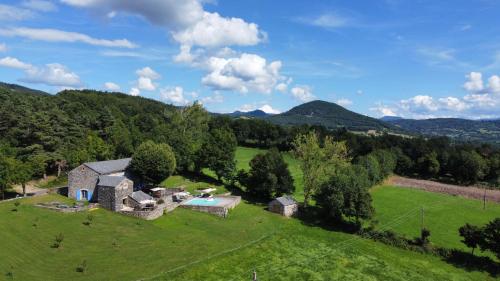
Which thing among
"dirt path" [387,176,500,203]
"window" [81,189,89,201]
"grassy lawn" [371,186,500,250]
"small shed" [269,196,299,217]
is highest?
"window" [81,189,89,201]

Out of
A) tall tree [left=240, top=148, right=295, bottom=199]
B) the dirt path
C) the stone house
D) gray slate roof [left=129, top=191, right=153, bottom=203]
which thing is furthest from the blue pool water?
the dirt path

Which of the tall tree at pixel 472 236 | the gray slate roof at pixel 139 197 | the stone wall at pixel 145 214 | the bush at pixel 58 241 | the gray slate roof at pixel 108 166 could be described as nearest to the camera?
the bush at pixel 58 241

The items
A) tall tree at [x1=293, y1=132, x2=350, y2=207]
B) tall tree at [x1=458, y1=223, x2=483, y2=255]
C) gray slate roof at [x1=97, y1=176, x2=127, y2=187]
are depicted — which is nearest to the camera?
tall tree at [x1=458, y1=223, x2=483, y2=255]

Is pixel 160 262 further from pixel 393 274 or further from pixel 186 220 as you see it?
pixel 393 274

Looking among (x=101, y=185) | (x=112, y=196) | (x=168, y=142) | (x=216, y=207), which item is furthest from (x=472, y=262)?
(x=168, y=142)

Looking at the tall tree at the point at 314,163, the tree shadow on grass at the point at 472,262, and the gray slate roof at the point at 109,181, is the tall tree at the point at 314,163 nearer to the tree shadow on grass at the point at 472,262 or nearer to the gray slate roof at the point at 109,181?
the tree shadow on grass at the point at 472,262

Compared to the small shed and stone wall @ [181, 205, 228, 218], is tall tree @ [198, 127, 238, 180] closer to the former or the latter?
the small shed

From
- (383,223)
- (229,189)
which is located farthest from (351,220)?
(229,189)

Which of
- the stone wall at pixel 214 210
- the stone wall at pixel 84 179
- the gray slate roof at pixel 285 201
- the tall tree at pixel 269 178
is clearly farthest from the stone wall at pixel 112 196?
the tall tree at pixel 269 178
